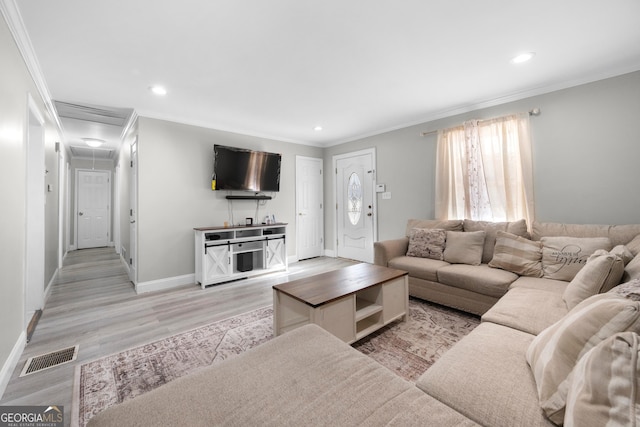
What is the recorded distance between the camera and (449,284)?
280 cm

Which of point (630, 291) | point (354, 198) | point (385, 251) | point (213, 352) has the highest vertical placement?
point (354, 198)

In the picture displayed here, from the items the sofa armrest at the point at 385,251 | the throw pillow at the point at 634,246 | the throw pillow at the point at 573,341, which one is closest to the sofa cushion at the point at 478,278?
the sofa armrest at the point at 385,251

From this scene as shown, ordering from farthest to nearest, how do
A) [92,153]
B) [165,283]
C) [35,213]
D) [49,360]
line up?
[92,153]
[165,283]
[35,213]
[49,360]

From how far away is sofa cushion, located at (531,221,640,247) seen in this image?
234cm

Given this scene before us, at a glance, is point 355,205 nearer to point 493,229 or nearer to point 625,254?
point 493,229

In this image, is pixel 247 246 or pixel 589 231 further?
pixel 247 246

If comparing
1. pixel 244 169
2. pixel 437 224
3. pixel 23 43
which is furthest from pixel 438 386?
pixel 244 169

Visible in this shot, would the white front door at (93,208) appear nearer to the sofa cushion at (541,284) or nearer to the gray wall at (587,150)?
the gray wall at (587,150)

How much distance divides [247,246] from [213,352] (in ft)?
7.44

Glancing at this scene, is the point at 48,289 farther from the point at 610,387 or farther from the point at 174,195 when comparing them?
the point at 610,387

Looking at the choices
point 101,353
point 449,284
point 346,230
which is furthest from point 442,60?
point 101,353

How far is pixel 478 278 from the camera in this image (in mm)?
2590

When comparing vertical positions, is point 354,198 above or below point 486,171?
below

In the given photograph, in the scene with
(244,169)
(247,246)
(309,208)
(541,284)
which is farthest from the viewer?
(309,208)
